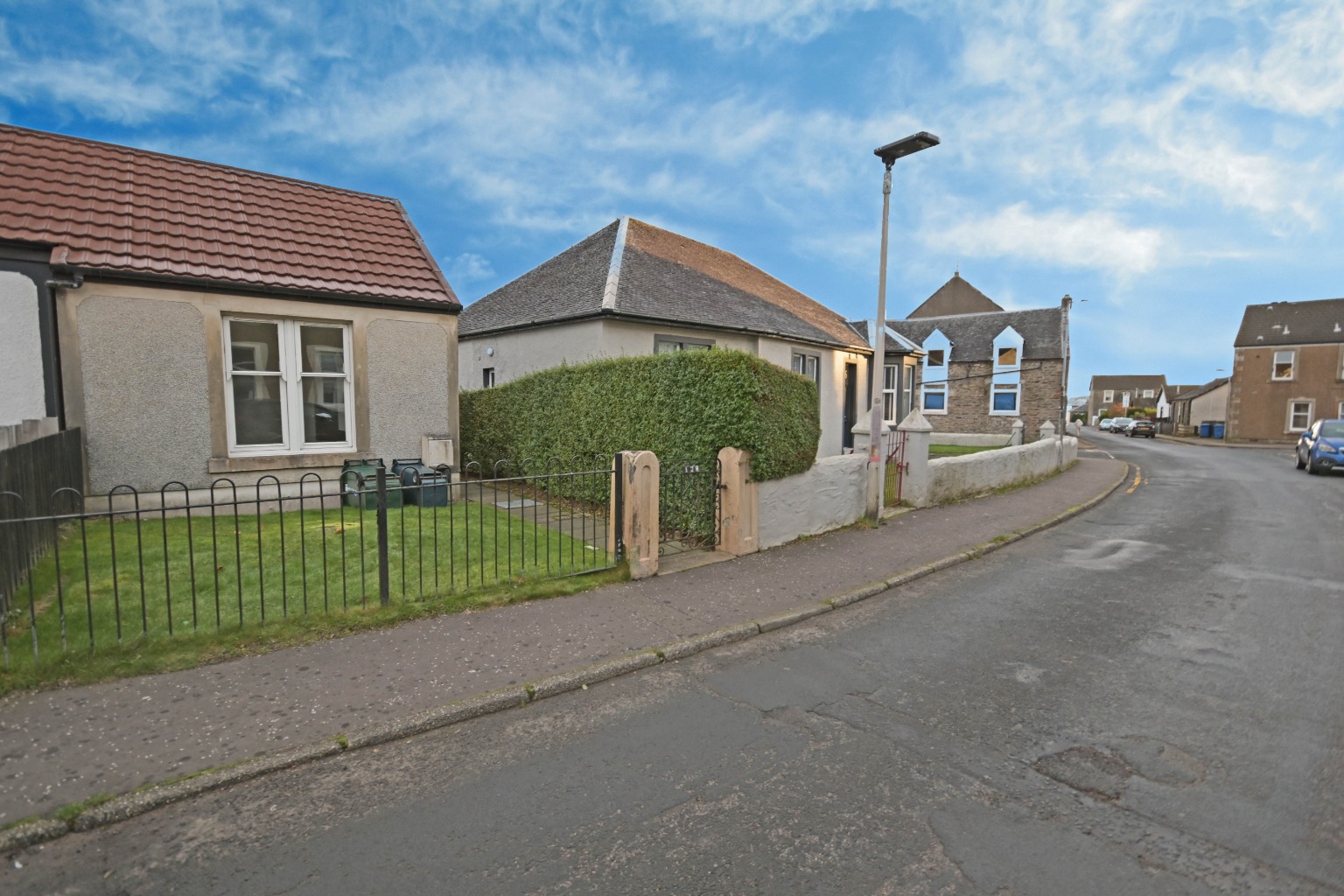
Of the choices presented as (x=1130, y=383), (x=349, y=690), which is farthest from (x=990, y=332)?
(x=1130, y=383)

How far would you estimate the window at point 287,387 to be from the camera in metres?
9.81

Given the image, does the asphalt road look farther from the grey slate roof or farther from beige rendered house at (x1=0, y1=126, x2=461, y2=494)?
the grey slate roof

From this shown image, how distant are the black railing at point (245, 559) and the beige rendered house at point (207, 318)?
0.75m

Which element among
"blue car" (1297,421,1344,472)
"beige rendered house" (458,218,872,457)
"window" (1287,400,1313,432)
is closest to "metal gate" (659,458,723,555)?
"beige rendered house" (458,218,872,457)

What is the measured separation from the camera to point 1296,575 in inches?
313

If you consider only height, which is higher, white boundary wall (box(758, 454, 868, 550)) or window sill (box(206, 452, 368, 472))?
window sill (box(206, 452, 368, 472))

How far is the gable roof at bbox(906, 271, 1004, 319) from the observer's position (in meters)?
43.1

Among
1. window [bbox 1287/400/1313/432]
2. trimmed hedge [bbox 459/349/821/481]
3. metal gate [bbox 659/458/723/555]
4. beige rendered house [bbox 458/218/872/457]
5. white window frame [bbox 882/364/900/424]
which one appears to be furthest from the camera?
window [bbox 1287/400/1313/432]

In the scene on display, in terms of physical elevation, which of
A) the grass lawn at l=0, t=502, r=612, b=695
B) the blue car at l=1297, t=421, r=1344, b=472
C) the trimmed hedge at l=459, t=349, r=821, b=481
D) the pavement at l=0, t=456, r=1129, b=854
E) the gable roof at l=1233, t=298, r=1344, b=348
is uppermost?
the gable roof at l=1233, t=298, r=1344, b=348

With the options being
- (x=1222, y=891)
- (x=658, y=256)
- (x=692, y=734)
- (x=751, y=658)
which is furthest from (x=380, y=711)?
(x=658, y=256)

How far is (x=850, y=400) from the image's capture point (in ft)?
72.7

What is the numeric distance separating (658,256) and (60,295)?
12720mm

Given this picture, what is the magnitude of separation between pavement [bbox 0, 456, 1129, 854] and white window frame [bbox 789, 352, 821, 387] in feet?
39.8

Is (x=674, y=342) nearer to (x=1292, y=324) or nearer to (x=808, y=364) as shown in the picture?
(x=808, y=364)
